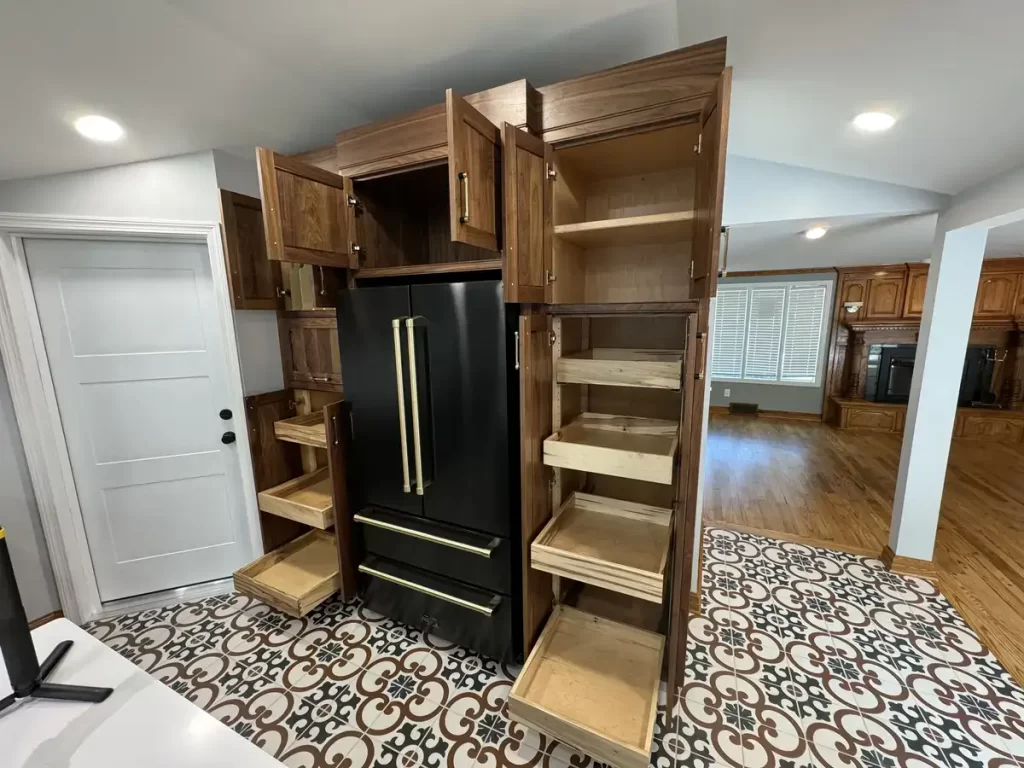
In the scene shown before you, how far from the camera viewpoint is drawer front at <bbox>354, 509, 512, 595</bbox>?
170 centimetres

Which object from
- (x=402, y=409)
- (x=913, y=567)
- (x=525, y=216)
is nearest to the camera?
(x=525, y=216)

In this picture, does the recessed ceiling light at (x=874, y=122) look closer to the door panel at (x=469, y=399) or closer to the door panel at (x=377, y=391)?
the door panel at (x=469, y=399)

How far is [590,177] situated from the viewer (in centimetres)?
177

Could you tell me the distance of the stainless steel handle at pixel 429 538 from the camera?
1.66 metres

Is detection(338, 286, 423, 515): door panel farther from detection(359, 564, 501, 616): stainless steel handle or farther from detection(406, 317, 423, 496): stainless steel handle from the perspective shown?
detection(359, 564, 501, 616): stainless steel handle

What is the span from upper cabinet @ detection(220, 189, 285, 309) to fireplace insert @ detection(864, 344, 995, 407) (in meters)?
6.93

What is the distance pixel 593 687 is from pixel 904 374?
21.2 feet

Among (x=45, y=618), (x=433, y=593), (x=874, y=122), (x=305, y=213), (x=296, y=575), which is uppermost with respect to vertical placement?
(x=874, y=122)

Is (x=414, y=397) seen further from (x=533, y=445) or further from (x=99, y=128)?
(x=99, y=128)

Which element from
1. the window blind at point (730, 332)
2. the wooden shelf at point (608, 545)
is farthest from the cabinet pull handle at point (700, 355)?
the window blind at point (730, 332)

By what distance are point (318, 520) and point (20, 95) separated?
1973 mm

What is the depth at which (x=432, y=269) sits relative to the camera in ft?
5.47

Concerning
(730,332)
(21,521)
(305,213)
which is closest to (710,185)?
(305,213)

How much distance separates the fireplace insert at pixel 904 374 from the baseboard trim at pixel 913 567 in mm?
3615
